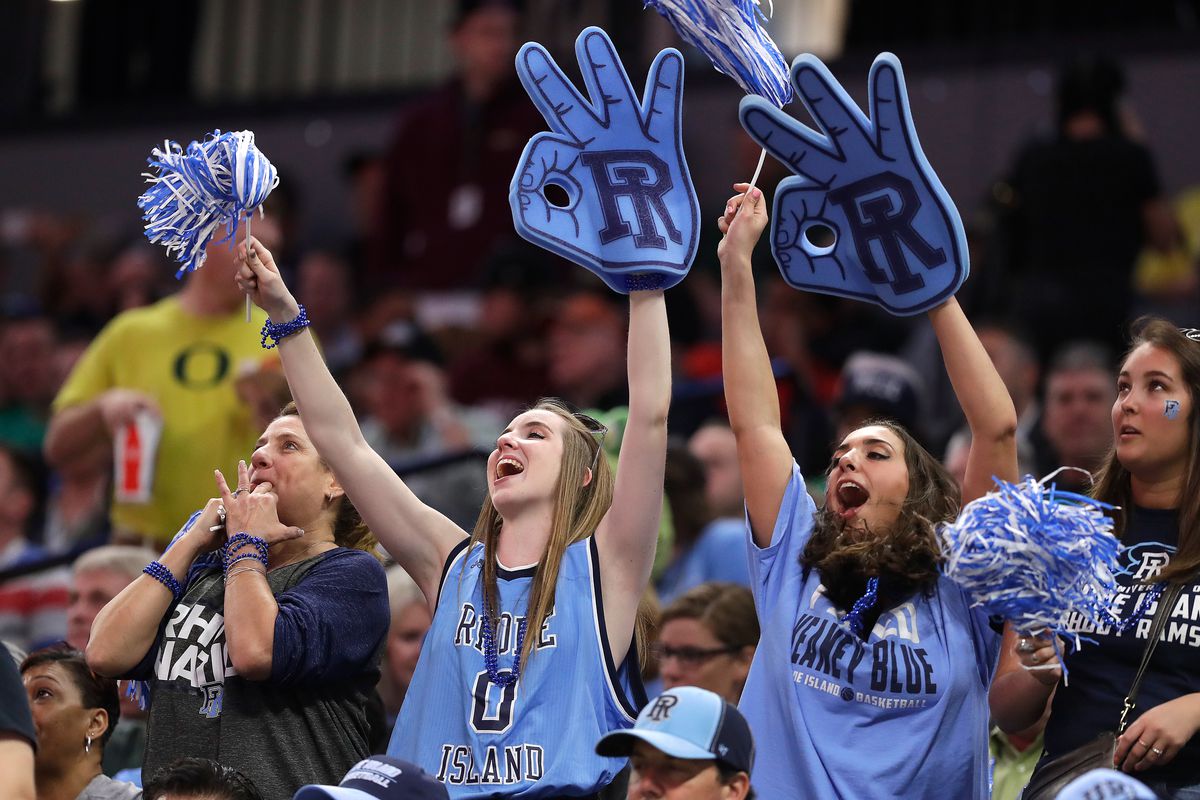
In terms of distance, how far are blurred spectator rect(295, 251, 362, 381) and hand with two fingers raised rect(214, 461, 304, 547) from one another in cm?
503

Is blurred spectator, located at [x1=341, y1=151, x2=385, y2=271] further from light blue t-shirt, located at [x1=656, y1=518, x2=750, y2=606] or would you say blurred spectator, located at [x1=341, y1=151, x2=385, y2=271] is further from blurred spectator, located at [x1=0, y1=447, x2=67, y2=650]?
light blue t-shirt, located at [x1=656, y1=518, x2=750, y2=606]

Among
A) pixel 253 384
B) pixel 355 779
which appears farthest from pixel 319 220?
pixel 355 779

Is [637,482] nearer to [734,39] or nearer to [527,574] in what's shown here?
[527,574]

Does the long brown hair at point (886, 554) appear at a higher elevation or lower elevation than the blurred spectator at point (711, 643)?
higher

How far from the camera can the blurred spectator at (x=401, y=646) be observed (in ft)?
16.4

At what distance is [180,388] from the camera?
561 cm

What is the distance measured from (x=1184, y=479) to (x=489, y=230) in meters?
5.84

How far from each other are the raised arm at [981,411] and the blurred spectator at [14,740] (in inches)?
Result: 73.0

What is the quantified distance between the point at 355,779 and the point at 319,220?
297 inches

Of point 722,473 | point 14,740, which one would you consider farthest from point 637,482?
point 722,473

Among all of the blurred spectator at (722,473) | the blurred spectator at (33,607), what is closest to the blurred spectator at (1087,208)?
the blurred spectator at (722,473)

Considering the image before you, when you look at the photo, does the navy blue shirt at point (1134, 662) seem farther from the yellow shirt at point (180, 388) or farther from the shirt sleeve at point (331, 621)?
the yellow shirt at point (180, 388)

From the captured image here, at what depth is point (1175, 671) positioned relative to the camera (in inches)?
143

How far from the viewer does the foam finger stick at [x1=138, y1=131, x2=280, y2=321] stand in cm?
386
